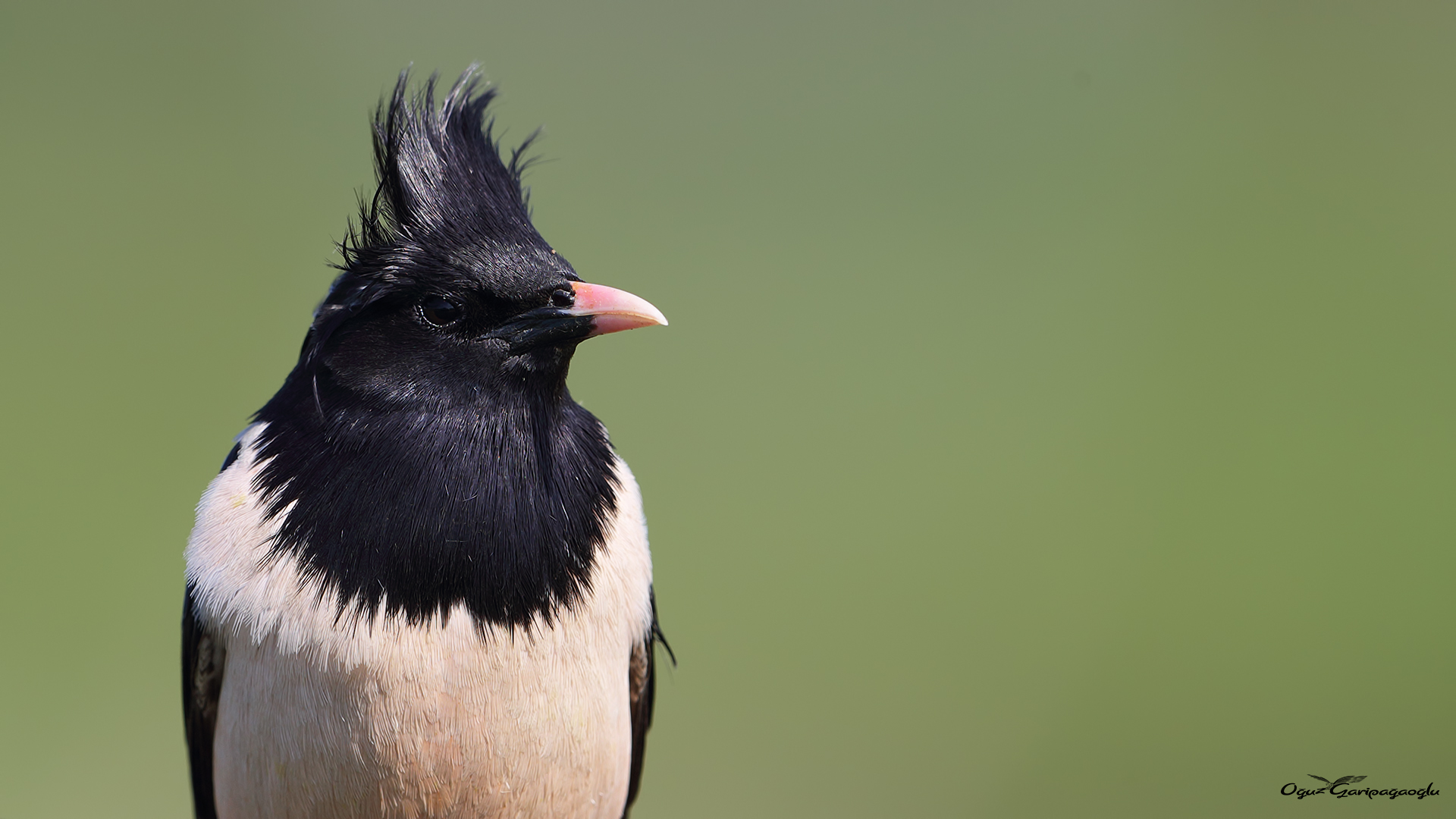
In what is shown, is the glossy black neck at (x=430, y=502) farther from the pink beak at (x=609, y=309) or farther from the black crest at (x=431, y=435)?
the pink beak at (x=609, y=309)

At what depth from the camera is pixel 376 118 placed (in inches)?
88.5

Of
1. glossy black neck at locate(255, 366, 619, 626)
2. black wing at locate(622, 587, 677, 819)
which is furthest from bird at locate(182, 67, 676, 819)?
black wing at locate(622, 587, 677, 819)

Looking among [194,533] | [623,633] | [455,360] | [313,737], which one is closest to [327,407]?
[455,360]

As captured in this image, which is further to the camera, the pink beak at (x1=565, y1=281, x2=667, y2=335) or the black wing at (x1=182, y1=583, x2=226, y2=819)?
the black wing at (x1=182, y1=583, x2=226, y2=819)

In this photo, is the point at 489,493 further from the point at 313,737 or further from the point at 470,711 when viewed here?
the point at 313,737

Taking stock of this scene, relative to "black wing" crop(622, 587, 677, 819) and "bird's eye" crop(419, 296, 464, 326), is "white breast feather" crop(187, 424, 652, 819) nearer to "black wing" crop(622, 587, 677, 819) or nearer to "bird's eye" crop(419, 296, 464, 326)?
"black wing" crop(622, 587, 677, 819)

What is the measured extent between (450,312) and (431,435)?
0.26 m

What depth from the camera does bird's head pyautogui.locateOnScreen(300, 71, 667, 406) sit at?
78.4 inches

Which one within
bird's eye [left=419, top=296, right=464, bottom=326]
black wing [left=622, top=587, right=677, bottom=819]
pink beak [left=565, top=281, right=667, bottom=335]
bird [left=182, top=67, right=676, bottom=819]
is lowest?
black wing [left=622, top=587, right=677, bottom=819]

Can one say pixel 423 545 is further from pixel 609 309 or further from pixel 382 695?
pixel 609 309

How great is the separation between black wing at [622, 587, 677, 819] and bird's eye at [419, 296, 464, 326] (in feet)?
2.71

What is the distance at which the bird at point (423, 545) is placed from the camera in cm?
189

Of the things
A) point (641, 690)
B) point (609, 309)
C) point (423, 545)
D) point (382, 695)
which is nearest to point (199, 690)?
point (382, 695)

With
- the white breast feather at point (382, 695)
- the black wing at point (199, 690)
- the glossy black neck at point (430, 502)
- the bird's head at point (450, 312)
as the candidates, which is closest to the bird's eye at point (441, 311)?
the bird's head at point (450, 312)
